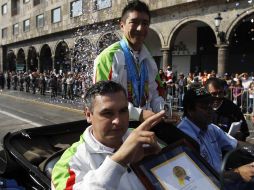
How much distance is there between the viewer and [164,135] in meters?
2.99

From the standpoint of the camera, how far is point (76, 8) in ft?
95.9

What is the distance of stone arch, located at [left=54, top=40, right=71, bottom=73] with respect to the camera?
32.9 meters

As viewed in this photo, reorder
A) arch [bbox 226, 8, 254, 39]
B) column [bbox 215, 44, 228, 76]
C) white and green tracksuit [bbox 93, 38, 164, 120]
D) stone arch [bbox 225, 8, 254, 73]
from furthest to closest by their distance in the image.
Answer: stone arch [bbox 225, 8, 254, 73] → column [bbox 215, 44, 228, 76] → arch [bbox 226, 8, 254, 39] → white and green tracksuit [bbox 93, 38, 164, 120]

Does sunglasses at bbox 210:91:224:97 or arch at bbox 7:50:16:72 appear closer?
sunglasses at bbox 210:91:224:97

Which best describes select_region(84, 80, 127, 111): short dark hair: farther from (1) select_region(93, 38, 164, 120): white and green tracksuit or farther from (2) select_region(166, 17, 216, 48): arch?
(2) select_region(166, 17, 216, 48): arch

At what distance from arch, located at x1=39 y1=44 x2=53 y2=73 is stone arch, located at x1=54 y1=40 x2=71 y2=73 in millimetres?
2888

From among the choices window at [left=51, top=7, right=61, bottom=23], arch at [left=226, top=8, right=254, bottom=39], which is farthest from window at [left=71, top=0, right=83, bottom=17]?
arch at [left=226, top=8, right=254, bottom=39]

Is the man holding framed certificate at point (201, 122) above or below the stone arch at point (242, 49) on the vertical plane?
below

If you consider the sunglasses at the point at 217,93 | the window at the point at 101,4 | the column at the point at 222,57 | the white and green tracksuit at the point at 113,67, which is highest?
the window at the point at 101,4

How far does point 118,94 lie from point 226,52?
16327mm

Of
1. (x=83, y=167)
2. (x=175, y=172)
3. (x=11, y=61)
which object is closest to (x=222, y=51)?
(x=175, y=172)

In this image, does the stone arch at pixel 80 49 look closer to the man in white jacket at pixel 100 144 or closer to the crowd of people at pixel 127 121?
the crowd of people at pixel 127 121

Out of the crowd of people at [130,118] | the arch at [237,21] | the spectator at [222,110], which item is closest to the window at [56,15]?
the arch at [237,21]

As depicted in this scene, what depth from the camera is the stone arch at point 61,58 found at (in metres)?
32.9
